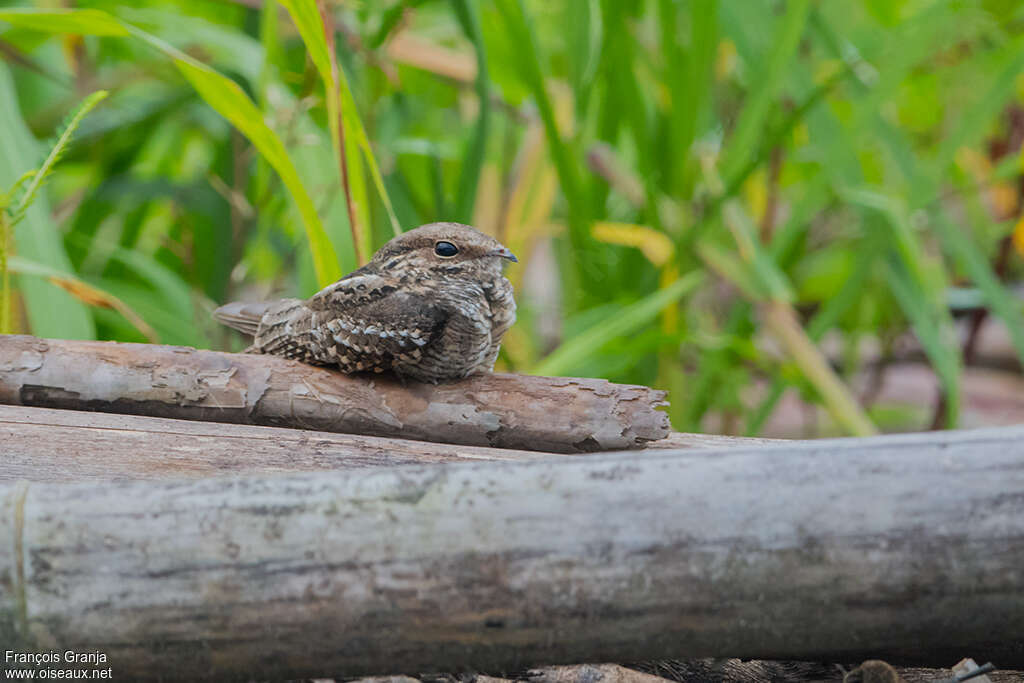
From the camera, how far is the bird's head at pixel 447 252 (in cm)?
159

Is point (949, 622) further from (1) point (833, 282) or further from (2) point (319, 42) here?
(1) point (833, 282)

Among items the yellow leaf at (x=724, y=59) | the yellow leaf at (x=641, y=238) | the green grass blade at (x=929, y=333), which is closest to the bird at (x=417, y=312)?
the yellow leaf at (x=641, y=238)

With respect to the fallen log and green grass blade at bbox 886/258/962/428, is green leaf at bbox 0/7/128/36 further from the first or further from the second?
green grass blade at bbox 886/258/962/428

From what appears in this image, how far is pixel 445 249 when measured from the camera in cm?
158

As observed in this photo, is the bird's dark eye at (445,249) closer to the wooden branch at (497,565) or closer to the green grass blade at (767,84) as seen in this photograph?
the wooden branch at (497,565)

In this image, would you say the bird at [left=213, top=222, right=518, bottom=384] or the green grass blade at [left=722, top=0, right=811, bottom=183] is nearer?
the bird at [left=213, top=222, right=518, bottom=384]

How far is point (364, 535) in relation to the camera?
944 millimetres

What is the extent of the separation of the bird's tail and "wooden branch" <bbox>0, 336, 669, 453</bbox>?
33 cm

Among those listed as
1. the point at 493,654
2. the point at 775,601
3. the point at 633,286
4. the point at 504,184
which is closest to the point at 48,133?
the point at 504,184

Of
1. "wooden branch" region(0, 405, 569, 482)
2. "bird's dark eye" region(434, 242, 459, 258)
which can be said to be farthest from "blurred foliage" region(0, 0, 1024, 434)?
"wooden branch" region(0, 405, 569, 482)

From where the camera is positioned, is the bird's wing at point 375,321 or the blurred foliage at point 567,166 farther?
the blurred foliage at point 567,166

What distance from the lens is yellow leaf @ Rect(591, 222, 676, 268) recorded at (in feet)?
8.75

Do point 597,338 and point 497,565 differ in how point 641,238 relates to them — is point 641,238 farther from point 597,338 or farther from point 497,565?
point 497,565

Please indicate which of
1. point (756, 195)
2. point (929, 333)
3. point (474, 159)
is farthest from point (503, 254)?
point (756, 195)
